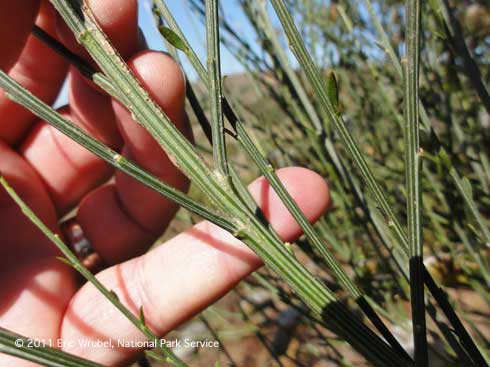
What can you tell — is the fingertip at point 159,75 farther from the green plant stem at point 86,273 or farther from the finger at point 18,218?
the finger at point 18,218

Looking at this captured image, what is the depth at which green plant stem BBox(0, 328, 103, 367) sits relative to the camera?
0.32 meters

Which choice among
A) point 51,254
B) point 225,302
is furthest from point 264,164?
point 225,302

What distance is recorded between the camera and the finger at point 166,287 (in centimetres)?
70

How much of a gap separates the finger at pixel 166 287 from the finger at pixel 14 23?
1.38 ft

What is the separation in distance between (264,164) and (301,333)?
4.67ft

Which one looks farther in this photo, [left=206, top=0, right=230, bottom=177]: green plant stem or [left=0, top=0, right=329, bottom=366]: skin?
[left=0, top=0, right=329, bottom=366]: skin

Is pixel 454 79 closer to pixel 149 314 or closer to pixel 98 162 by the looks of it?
pixel 149 314

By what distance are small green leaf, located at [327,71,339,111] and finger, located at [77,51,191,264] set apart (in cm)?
33

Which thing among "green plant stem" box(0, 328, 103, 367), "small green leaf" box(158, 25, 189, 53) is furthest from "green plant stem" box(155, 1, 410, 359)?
"green plant stem" box(0, 328, 103, 367)

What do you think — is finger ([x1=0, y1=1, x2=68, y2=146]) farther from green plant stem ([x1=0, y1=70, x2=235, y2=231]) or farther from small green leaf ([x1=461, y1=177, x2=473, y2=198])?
small green leaf ([x1=461, y1=177, x2=473, y2=198])

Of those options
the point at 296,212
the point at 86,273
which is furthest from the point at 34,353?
the point at 296,212

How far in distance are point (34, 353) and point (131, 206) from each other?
630mm

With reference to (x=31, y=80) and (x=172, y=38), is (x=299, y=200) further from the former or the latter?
(x=31, y=80)

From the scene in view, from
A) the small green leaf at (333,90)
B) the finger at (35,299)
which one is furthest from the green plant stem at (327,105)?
the finger at (35,299)
